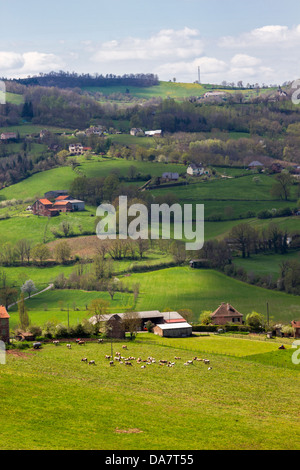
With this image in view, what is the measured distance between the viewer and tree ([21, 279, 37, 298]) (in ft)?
292

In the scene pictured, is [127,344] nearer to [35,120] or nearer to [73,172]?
[73,172]

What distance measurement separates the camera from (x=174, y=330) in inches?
2542

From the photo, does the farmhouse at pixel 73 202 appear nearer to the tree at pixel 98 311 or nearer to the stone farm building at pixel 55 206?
the stone farm building at pixel 55 206

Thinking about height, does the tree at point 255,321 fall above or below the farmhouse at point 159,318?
below

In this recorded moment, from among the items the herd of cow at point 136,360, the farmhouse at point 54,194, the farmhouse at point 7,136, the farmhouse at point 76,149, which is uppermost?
the farmhouse at point 7,136

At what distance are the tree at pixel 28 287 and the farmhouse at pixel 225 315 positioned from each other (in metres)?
27.1

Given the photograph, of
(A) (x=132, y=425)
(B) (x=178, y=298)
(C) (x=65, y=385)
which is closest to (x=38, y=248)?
(B) (x=178, y=298)

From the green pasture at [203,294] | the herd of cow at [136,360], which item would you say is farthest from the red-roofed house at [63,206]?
the herd of cow at [136,360]

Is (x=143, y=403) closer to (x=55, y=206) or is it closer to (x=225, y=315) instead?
(x=225, y=315)

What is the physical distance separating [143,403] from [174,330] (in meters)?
26.4

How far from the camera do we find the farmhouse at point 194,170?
14250 cm

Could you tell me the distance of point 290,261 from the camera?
312 ft

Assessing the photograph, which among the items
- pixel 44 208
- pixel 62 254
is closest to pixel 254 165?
pixel 44 208
